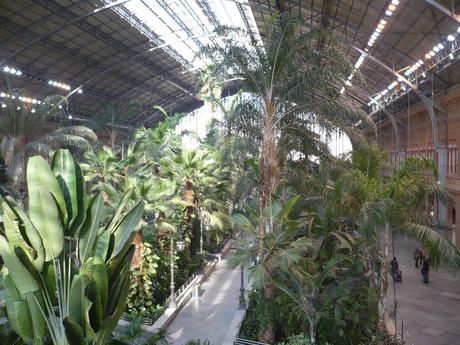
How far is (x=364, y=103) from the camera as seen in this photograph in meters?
41.1

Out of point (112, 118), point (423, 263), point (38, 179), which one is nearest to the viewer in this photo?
point (38, 179)

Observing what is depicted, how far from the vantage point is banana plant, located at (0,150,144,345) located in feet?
16.1

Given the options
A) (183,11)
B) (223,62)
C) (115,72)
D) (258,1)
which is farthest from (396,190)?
(115,72)

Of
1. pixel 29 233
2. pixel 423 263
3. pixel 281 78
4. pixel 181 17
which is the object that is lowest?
pixel 423 263

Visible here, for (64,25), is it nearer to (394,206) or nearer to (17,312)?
(394,206)

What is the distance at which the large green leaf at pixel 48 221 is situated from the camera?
4805mm

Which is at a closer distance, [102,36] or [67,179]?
[67,179]

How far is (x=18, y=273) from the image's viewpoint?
4.84 meters

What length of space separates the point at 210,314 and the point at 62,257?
356 inches

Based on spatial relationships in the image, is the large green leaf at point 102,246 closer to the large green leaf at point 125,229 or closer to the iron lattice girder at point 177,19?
the large green leaf at point 125,229

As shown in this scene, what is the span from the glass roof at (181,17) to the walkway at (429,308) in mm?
16400

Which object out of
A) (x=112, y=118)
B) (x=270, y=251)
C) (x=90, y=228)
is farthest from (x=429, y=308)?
(x=112, y=118)

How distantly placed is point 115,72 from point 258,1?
727 inches

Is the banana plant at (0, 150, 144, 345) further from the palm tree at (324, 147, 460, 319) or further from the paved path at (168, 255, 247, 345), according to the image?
the paved path at (168, 255, 247, 345)
